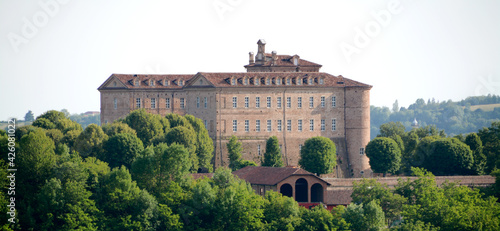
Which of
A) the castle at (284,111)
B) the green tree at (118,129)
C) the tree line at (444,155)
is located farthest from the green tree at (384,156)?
the green tree at (118,129)

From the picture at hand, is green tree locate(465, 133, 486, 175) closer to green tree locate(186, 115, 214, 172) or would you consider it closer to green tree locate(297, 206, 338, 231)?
green tree locate(186, 115, 214, 172)

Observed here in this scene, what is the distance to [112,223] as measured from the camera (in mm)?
71812

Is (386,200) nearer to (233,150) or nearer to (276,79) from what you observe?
(233,150)

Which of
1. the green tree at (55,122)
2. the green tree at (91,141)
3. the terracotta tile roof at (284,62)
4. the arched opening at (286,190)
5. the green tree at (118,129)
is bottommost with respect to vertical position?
the arched opening at (286,190)

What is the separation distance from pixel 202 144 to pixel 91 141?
505 inches

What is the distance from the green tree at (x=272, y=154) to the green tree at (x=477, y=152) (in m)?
19.2

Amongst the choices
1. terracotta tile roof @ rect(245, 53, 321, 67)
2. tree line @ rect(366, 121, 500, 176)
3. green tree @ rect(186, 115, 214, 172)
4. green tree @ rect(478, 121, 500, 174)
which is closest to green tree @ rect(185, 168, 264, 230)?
green tree @ rect(186, 115, 214, 172)

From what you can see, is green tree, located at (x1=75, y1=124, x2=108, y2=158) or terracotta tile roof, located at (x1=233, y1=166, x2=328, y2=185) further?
green tree, located at (x1=75, y1=124, x2=108, y2=158)

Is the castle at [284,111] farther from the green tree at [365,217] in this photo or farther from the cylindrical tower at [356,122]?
the green tree at [365,217]

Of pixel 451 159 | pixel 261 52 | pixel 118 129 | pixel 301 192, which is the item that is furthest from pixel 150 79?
pixel 451 159

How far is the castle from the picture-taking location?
111m

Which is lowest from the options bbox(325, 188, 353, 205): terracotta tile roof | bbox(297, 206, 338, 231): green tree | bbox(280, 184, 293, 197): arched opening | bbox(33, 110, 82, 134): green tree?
bbox(297, 206, 338, 231): green tree

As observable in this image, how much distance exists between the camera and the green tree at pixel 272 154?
104875mm

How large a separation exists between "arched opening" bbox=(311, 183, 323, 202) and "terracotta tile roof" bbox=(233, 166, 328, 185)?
1.20 meters
